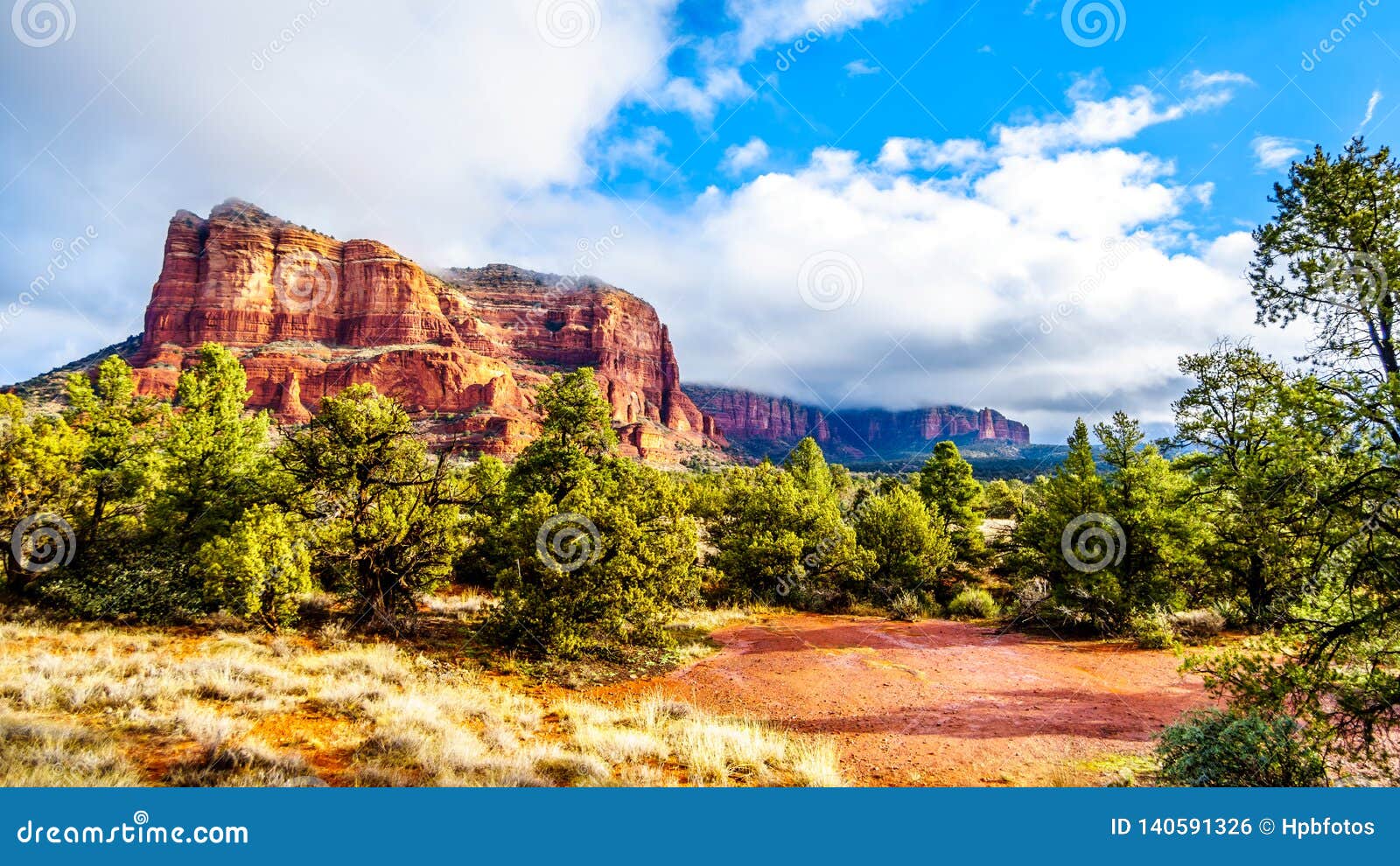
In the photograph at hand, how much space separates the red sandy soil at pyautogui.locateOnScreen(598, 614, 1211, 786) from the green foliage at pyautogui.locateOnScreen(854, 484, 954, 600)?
6.53 meters

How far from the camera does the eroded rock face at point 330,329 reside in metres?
120

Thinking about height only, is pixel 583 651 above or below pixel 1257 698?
below

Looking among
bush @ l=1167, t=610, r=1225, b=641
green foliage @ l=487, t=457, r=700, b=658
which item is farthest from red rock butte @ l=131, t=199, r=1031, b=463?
bush @ l=1167, t=610, r=1225, b=641

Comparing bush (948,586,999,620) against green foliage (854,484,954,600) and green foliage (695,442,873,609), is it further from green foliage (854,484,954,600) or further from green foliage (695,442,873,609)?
green foliage (695,442,873,609)

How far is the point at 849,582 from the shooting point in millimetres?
24188

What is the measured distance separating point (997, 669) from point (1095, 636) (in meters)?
6.45

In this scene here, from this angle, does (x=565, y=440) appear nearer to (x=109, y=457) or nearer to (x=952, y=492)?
(x=109, y=457)

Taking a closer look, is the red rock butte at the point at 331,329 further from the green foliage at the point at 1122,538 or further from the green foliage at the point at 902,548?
the green foliage at the point at 1122,538

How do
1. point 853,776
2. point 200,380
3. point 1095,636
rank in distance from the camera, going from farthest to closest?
point 1095,636 → point 200,380 → point 853,776

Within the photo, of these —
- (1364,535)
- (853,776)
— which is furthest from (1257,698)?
(853,776)

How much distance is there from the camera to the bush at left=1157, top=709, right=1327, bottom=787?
5992 millimetres

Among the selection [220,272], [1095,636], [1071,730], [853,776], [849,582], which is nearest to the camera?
[853,776]

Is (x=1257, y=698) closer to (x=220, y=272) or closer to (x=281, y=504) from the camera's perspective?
(x=281, y=504)

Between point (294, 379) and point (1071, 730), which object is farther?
point (294, 379)
